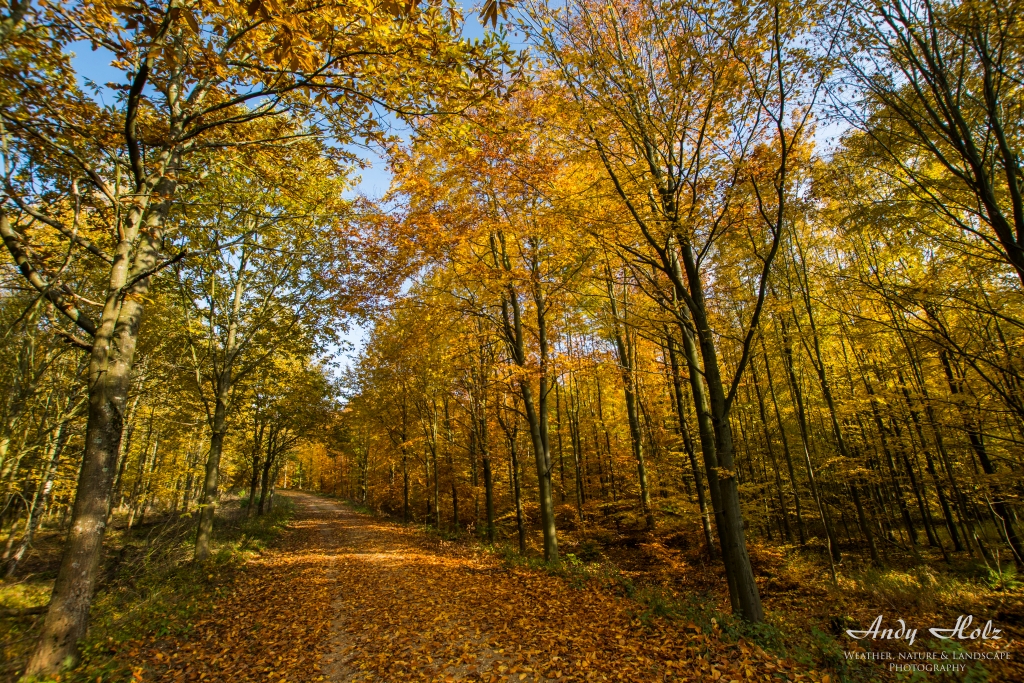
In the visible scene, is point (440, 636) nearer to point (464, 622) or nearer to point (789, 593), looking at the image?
point (464, 622)

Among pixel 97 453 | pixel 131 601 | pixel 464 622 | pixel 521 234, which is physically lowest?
pixel 464 622

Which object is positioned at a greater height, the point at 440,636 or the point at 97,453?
the point at 97,453

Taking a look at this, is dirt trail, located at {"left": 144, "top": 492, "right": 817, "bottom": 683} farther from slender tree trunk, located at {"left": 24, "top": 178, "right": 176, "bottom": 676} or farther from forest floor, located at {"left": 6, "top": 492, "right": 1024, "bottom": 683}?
slender tree trunk, located at {"left": 24, "top": 178, "right": 176, "bottom": 676}

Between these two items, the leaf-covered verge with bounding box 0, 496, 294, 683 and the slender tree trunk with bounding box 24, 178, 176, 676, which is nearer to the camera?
the slender tree trunk with bounding box 24, 178, 176, 676

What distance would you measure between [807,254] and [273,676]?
18.1 meters

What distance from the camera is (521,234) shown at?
9.88 m

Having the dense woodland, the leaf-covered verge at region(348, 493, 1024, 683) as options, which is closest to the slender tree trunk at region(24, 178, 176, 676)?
the dense woodland

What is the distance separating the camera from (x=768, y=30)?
500 cm

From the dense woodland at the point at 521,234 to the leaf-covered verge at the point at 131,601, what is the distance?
780 mm

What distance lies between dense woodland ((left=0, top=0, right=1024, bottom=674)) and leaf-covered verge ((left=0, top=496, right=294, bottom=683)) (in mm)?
780

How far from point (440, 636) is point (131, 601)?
615 centimetres

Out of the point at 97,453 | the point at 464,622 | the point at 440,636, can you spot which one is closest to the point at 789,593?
the point at 464,622

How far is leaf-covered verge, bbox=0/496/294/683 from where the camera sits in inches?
192

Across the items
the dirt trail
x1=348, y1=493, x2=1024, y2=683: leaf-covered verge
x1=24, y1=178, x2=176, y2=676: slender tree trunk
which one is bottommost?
x1=348, y1=493, x2=1024, y2=683: leaf-covered verge
